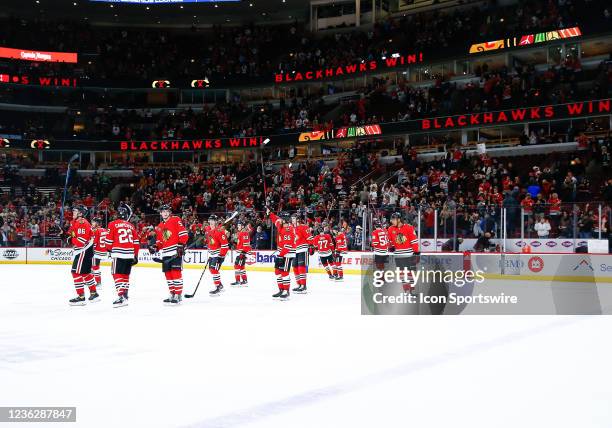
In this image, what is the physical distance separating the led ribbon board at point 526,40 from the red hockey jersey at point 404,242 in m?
20.1

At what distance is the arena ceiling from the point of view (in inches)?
1560

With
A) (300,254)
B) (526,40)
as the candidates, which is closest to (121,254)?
(300,254)

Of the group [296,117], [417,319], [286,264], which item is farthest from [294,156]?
[417,319]

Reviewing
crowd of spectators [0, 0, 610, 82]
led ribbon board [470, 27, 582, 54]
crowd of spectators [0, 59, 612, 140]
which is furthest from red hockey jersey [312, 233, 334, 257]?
crowd of spectators [0, 0, 610, 82]

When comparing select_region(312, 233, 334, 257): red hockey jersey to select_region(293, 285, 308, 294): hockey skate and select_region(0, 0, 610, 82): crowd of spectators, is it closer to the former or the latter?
select_region(293, 285, 308, 294): hockey skate

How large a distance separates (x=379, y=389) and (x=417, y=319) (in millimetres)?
4137

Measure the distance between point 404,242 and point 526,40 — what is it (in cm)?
2094

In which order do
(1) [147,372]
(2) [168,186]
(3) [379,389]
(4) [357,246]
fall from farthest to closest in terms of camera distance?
(2) [168,186]
(4) [357,246]
(1) [147,372]
(3) [379,389]

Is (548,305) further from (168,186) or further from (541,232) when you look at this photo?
(168,186)

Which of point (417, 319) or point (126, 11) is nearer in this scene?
point (417, 319)

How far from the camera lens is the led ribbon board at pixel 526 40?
27.1 m

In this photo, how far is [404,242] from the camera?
11.3 meters

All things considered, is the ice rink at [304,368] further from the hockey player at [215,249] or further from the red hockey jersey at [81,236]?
the hockey player at [215,249]

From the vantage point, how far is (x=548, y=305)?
36.1 ft
